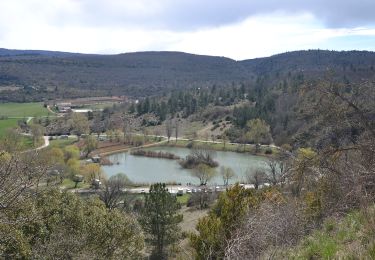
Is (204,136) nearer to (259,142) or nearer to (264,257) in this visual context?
(259,142)

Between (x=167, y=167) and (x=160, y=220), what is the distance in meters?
35.6

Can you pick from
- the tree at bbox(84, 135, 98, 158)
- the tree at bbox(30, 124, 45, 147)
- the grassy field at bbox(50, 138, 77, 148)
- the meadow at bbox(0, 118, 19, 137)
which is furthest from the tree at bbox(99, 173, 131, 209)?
the meadow at bbox(0, 118, 19, 137)

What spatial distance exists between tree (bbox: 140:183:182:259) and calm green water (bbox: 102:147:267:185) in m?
25.8

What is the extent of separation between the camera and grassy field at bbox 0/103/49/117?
106125 millimetres

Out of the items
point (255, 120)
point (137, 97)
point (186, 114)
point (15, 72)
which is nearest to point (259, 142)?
point (255, 120)

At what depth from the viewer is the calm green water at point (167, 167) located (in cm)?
5228

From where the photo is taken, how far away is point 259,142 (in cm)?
7369

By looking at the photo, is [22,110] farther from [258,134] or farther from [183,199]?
[183,199]

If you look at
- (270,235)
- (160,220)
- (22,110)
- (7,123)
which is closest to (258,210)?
(270,235)

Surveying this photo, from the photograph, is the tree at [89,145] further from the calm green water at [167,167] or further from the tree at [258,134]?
the tree at [258,134]

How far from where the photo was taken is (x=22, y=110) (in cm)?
11231

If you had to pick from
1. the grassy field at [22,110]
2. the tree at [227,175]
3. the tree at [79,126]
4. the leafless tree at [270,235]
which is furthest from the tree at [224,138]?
the leafless tree at [270,235]

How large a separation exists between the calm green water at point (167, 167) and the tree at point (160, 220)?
25.8 m

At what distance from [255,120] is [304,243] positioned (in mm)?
72146
